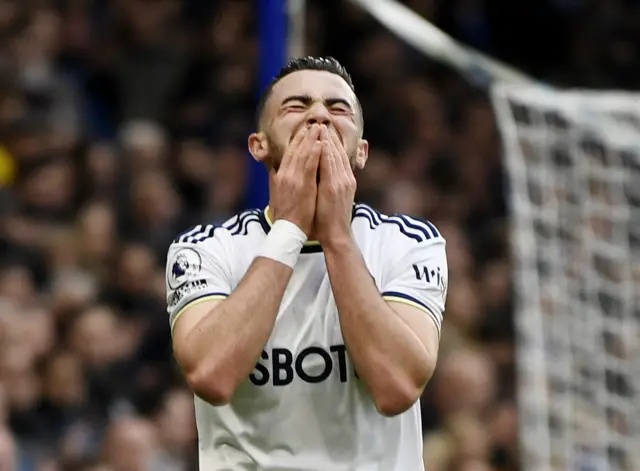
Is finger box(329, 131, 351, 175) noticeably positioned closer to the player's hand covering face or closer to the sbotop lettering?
the player's hand covering face

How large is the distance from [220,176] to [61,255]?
1.42m

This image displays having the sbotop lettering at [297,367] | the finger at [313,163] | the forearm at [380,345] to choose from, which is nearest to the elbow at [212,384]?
the sbotop lettering at [297,367]

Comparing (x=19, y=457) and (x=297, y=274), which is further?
(x=19, y=457)

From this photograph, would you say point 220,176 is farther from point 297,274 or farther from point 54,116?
point 297,274

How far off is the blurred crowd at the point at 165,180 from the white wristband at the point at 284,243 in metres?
3.21

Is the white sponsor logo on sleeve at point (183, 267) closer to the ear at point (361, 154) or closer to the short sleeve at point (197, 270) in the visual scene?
the short sleeve at point (197, 270)

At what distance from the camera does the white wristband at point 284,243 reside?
3281mm

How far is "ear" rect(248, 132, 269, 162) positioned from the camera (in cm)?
355

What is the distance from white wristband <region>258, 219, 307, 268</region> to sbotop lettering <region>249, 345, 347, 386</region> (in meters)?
0.22

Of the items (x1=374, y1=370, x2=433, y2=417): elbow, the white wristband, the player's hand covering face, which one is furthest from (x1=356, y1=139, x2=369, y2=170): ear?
Result: (x1=374, y1=370, x2=433, y2=417): elbow

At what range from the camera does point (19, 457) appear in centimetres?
655

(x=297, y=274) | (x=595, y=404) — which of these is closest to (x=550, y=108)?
(x=595, y=404)

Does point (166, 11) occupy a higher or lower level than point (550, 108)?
lower

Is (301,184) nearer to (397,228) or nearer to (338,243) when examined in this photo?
(338,243)
